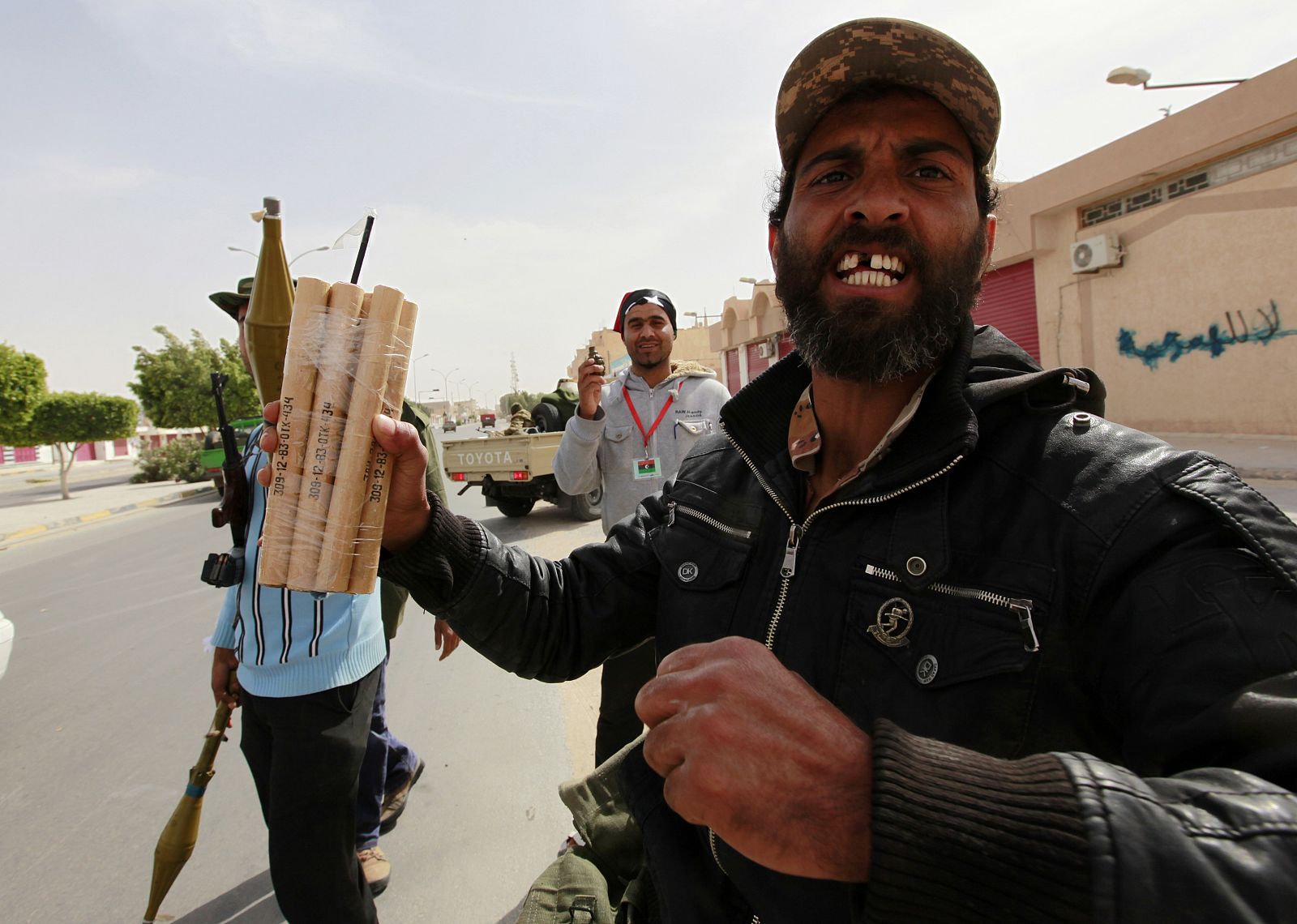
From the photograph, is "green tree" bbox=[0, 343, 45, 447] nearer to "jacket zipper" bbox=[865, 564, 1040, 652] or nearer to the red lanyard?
the red lanyard

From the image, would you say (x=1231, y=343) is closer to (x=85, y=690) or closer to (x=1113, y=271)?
(x=1113, y=271)

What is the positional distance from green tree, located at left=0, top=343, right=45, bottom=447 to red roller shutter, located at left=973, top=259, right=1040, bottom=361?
24275 millimetres

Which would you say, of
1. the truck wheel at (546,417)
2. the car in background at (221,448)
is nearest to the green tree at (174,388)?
the car in background at (221,448)

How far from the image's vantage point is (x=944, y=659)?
94 cm

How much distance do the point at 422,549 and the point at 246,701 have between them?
1.23 metres

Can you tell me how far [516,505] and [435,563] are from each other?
965cm

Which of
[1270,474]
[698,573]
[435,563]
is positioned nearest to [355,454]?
[435,563]

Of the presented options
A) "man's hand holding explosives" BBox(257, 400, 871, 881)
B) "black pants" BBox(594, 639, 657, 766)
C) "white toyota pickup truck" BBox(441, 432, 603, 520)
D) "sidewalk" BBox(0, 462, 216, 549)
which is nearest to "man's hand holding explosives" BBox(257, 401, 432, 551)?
"man's hand holding explosives" BBox(257, 400, 871, 881)

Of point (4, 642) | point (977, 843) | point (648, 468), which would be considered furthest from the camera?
Answer: point (4, 642)

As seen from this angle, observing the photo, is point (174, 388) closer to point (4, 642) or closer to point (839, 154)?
point (4, 642)

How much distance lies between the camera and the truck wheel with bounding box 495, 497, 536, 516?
10797 millimetres

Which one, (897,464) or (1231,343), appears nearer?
(897,464)

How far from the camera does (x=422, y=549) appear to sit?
132 cm

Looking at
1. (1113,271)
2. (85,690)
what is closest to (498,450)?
(85,690)
